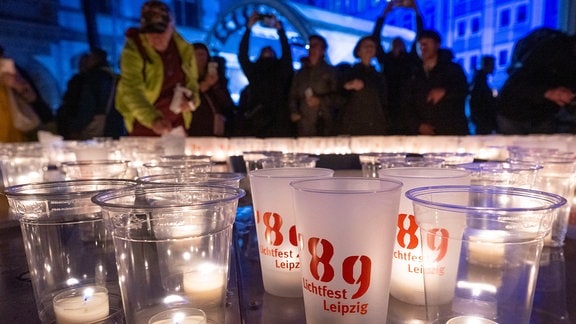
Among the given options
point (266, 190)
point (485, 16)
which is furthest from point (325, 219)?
point (485, 16)

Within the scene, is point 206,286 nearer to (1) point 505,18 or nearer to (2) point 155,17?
(2) point 155,17

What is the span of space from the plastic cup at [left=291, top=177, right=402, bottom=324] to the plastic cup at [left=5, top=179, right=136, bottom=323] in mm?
348

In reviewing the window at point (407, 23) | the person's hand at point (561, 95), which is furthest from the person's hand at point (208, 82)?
the window at point (407, 23)

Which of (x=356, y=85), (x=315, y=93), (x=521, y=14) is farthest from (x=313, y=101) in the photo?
(x=521, y=14)

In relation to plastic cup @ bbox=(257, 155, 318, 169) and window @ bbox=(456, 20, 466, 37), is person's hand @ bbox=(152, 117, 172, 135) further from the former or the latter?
window @ bbox=(456, 20, 466, 37)

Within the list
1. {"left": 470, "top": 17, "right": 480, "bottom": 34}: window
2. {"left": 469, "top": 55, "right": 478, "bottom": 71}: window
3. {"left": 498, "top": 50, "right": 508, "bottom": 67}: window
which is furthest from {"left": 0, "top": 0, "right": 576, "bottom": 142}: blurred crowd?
{"left": 470, "top": 17, "right": 480, "bottom": 34}: window

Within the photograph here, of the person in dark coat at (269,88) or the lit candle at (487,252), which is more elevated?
the person in dark coat at (269,88)

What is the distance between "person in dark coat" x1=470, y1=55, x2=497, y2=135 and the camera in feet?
13.7

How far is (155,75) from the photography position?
105 inches

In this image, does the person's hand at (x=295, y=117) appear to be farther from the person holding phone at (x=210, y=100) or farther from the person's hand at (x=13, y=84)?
the person's hand at (x=13, y=84)

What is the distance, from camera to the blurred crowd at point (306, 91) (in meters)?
2.68

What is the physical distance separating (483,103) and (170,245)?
4358mm

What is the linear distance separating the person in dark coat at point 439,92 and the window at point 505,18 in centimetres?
433

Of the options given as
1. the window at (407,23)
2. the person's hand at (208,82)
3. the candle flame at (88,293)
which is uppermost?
the window at (407,23)
